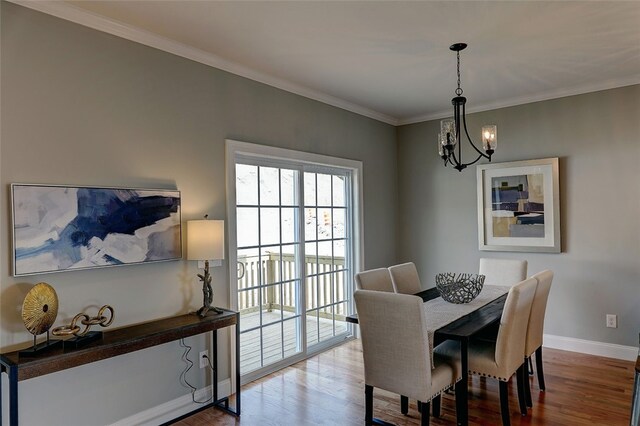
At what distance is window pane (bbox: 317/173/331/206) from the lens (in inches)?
172

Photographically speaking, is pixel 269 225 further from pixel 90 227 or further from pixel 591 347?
pixel 591 347

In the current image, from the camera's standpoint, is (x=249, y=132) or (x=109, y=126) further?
(x=249, y=132)

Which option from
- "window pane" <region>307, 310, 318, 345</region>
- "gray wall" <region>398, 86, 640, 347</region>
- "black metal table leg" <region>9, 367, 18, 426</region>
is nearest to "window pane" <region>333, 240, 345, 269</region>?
"window pane" <region>307, 310, 318, 345</region>

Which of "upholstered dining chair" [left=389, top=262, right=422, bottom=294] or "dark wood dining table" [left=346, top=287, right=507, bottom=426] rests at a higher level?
"upholstered dining chair" [left=389, top=262, right=422, bottom=294]

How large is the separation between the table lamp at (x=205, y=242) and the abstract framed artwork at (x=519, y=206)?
3.14m

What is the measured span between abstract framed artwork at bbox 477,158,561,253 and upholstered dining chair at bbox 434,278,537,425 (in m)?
1.81

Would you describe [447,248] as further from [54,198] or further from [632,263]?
[54,198]

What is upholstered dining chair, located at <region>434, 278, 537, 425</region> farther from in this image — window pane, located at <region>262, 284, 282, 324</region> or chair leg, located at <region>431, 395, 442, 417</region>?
window pane, located at <region>262, 284, 282, 324</region>

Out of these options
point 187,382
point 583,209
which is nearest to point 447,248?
point 583,209

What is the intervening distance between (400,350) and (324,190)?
232 cm

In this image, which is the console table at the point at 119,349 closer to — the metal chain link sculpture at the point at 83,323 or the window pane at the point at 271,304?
the metal chain link sculpture at the point at 83,323

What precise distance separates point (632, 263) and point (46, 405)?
4.81m

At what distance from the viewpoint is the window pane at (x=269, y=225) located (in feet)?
12.2

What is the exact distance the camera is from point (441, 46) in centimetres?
304
